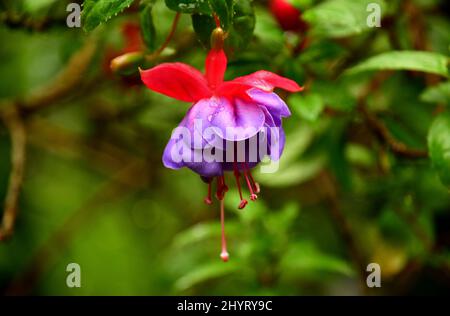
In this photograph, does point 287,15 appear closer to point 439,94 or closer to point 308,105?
point 308,105

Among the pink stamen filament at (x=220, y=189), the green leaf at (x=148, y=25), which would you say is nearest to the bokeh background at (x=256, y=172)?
the green leaf at (x=148, y=25)

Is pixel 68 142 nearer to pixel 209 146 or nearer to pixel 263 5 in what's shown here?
pixel 263 5

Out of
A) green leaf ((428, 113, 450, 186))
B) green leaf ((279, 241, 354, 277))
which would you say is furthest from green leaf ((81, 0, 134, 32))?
green leaf ((279, 241, 354, 277))

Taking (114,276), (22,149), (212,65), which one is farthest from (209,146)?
(114,276)

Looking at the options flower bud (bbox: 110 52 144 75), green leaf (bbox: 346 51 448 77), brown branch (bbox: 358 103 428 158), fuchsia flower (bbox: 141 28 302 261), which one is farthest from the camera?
brown branch (bbox: 358 103 428 158)

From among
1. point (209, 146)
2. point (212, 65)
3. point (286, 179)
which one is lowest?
point (209, 146)

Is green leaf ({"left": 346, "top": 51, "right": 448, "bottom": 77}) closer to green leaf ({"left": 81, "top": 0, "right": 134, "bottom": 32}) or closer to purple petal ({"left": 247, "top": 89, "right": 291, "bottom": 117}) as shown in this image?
purple petal ({"left": 247, "top": 89, "right": 291, "bottom": 117})

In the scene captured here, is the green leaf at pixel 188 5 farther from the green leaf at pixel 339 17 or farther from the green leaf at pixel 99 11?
the green leaf at pixel 339 17
